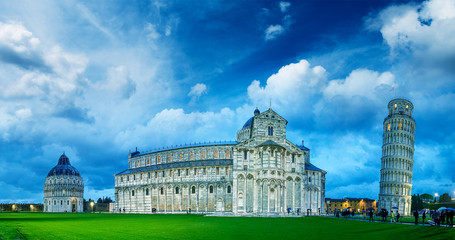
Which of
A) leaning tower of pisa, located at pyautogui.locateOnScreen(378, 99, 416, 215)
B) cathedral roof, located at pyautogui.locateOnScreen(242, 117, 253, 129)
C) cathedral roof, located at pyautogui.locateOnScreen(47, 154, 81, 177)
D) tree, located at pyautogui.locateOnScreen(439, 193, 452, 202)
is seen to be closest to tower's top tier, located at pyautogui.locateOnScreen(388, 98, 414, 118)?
leaning tower of pisa, located at pyautogui.locateOnScreen(378, 99, 416, 215)

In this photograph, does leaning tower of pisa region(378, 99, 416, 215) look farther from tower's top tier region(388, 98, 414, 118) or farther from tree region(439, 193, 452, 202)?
tree region(439, 193, 452, 202)

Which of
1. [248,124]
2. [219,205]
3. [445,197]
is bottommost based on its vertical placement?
[445,197]

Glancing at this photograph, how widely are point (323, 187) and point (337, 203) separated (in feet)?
266

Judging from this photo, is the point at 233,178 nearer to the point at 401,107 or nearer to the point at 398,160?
the point at 398,160

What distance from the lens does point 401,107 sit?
112250 mm

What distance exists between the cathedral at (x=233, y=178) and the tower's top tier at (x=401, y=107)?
35.1m

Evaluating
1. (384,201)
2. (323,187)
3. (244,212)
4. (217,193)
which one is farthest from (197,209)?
(384,201)

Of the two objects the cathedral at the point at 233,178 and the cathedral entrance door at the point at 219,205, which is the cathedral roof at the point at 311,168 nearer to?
the cathedral at the point at 233,178

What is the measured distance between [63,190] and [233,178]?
357 ft

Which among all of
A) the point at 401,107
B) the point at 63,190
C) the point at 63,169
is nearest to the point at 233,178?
the point at 401,107

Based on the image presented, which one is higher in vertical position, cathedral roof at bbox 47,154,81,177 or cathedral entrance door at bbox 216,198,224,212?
cathedral roof at bbox 47,154,81,177

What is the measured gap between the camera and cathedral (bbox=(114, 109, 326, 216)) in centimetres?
6875

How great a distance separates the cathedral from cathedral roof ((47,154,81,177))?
59.3m

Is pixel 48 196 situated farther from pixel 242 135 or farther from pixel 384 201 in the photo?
pixel 384 201
